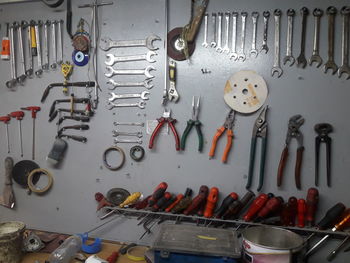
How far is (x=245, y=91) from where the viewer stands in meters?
1.44

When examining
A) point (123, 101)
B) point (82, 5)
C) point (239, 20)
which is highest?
point (82, 5)

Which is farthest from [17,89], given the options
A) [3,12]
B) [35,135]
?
[3,12]

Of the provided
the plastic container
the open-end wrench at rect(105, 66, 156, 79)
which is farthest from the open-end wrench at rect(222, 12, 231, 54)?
the plastic container

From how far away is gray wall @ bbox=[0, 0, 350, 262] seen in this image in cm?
137

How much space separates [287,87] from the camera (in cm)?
140

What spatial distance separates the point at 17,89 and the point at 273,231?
1.56 metres

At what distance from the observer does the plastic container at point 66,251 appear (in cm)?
138

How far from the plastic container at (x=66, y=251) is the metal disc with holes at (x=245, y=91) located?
992 millimetres

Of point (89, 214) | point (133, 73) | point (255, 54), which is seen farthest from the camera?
point (89, 214)

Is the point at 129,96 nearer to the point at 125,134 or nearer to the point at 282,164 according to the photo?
the point at 125,134

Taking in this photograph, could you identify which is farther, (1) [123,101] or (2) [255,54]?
(1) [123,101]

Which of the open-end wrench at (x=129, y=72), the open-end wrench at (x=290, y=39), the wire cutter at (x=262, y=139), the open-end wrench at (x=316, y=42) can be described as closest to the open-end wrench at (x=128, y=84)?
the open-end wrench at (x=129, y=72)

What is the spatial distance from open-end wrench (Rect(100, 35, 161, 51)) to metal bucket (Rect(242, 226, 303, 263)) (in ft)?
3.24

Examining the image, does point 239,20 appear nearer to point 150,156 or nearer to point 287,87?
point 287,87
